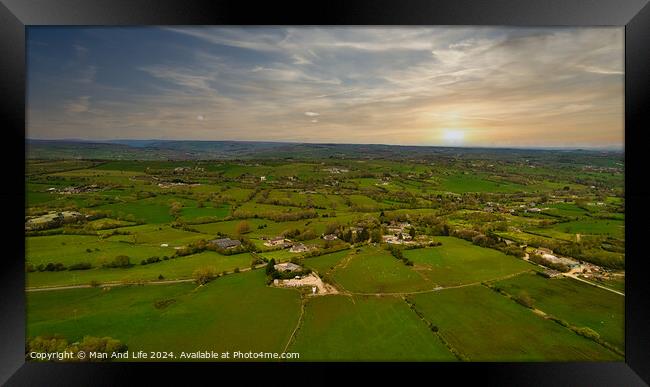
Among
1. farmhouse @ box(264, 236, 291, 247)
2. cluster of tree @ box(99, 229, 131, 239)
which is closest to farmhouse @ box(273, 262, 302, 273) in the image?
farmhouse @ box(264, 236, 291, 247)

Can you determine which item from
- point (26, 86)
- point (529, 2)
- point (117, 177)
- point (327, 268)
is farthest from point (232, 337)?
point (529, 2)

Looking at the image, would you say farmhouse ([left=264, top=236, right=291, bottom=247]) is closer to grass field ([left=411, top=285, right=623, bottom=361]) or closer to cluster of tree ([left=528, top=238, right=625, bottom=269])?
grass field ([left=411, top=285, right=623, bottom=361])

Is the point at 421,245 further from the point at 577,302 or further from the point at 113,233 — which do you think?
the point at 113,233

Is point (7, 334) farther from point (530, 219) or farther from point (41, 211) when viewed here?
point (530, 219)

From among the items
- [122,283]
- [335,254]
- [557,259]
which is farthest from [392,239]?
[122,283]

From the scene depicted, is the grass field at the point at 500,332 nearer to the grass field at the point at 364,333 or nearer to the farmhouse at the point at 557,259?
the grass field at the point at 364,333
